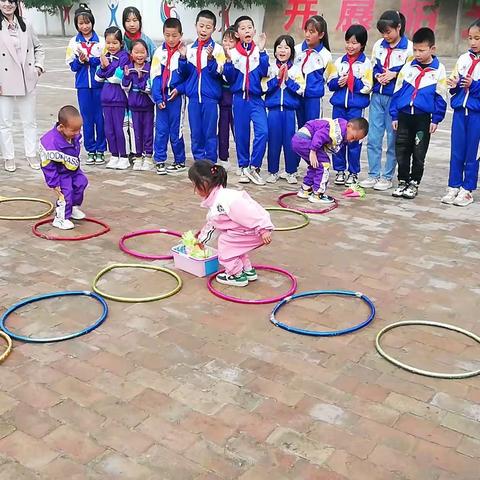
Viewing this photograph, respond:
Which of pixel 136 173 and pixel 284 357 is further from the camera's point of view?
pixel 136 173

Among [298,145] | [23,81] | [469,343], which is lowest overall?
[469,343]

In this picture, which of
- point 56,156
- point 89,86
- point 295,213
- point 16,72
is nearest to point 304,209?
point 295,213

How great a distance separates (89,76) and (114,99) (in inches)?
19.0

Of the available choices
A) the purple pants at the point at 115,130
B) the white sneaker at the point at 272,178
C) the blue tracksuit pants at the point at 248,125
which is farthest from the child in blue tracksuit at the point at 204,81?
the purple pants at the point at 115,130

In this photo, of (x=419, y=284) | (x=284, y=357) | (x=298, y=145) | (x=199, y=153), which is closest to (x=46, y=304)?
(x=284, y=357)

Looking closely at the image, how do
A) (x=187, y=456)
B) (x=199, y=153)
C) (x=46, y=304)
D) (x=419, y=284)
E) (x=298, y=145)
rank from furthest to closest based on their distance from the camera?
(x=199, y=153) < (x=298, y=145) < (x=419, y=284) < (x=46, y=304) < (x=187, y=456)

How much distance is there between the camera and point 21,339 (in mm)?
3787

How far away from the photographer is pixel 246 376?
350 cm

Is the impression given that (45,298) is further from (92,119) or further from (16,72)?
(92,119)

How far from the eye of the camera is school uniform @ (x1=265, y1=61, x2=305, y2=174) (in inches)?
281

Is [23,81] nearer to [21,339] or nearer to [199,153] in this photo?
[199,153]

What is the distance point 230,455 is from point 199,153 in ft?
18.3

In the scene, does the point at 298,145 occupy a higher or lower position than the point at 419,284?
higher

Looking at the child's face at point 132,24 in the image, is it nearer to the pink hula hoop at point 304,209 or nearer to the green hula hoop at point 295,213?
the pink hula hoop at point 304,209
